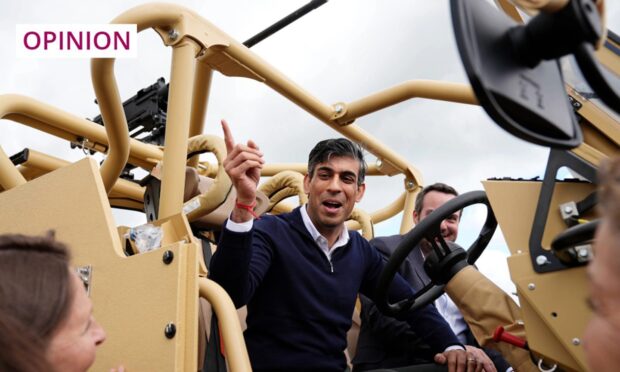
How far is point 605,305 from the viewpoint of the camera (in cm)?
64

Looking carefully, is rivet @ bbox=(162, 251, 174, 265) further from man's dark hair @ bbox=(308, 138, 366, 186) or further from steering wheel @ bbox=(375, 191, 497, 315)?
man's dark hair @ bbox=(308, 138, 366, 186)

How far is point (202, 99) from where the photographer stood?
2186 mm

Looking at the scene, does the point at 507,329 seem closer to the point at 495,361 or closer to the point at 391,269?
the point at 391,269

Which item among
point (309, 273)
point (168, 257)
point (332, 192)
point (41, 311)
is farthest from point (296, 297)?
point (41, 311)

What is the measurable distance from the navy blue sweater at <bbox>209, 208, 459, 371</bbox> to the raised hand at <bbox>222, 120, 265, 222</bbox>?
142 mm

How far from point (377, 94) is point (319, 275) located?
2.75ft

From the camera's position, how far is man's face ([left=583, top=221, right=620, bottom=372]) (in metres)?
0.63

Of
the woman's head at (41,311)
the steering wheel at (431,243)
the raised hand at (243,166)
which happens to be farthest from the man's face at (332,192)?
the woman's head at (41,311)

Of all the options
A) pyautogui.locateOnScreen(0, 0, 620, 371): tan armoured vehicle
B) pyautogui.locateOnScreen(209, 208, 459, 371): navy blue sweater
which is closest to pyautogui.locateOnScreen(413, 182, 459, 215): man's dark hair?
pyautogui.locateOnScreen(209, 208, 459, 371): navy blue sweater

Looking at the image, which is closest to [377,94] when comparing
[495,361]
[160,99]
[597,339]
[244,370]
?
[495,361]

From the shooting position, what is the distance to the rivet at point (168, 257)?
1.21 meters

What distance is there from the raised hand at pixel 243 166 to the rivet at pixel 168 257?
298 millimetres

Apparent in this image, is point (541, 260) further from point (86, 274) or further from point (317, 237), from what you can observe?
point (86, 274)

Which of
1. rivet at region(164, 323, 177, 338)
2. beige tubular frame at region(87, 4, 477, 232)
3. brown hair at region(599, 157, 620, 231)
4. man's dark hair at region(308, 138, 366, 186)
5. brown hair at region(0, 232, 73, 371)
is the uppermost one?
beige tubular frame at region(87, 4, 477, 232)
